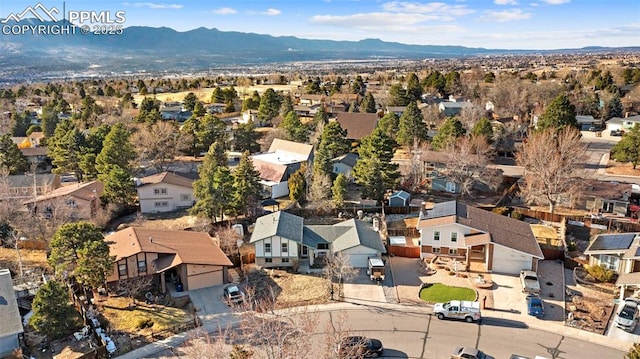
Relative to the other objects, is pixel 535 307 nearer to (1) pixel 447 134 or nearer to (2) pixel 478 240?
(2) pixel 478 240

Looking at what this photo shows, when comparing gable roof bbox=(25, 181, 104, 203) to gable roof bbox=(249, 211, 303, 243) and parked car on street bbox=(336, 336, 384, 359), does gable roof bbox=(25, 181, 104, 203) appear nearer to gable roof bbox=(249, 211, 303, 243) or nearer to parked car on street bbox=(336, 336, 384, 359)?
gable roof bbox=(249, 211, 303, 243)

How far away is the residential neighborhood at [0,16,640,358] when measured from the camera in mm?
23938

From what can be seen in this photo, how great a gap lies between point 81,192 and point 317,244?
22.6m

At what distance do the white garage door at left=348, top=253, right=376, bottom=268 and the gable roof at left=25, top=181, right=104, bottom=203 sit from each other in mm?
24042

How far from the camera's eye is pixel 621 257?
2997 centimetres

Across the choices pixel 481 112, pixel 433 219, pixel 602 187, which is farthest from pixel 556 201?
pixel 481 112

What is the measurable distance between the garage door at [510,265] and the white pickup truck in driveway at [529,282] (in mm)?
463

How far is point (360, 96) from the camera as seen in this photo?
9450 centimetres

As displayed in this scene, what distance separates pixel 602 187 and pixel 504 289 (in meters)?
19.4

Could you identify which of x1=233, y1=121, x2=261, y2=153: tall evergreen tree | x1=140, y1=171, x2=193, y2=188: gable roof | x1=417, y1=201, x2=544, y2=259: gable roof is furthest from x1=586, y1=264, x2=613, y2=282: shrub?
x1=233, y1=121, x2=261, y2=153: tall evergreen tree

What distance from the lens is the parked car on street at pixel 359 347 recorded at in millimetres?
20203

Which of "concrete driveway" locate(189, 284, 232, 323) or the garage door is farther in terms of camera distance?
the garage door

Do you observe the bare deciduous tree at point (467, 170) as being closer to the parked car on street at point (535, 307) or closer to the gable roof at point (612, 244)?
the gable roof at point (612, 244)

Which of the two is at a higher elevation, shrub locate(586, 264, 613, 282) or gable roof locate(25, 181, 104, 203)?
gable roof locate(25, 181, 104, 203)
